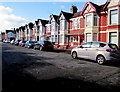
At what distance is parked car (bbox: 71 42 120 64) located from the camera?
8.29 meters

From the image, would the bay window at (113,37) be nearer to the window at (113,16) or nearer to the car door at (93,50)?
the window at (113,16)

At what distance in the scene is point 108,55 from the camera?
27.4 feet

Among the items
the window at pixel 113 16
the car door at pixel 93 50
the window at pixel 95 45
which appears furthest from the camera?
the window at pixel 113 16

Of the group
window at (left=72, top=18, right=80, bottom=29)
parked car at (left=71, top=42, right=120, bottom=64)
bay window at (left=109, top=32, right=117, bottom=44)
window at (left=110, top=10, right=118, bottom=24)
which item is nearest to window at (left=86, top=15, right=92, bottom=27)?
window at (left=72, top=18, right=80, bottom=29)

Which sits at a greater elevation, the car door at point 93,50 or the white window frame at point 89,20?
the white window frame at point 89,20

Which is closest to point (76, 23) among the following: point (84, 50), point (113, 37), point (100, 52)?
point (113, 37)

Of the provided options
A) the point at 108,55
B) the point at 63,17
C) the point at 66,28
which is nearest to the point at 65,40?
the point at 66,28

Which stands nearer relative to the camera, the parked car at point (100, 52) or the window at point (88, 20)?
the parked car at point (100, 52)

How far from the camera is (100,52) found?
8.86 m

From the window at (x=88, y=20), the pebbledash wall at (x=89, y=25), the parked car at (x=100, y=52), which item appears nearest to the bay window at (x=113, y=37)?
the pebbledash wall at (x=89, y=25)

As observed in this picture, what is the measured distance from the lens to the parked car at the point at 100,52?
829 cm

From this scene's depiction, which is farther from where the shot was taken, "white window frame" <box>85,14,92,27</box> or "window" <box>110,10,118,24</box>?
"white window frame" <box>85,14,92,27</box>

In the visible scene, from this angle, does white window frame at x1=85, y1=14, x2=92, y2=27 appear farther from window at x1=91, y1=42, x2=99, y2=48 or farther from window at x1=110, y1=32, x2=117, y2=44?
window at x1=91, y1=42, x2=99, y2=48

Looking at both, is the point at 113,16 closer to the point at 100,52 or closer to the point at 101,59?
the point at 100,52
